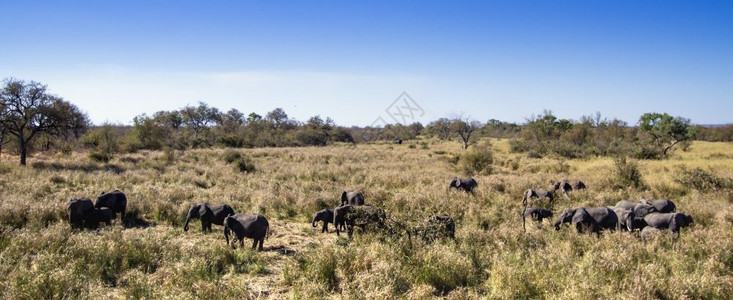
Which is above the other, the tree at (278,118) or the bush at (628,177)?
the tree at (278,118)

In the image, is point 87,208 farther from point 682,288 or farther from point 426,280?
point 682,288

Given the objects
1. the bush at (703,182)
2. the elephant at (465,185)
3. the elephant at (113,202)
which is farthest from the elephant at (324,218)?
the bush at (703,182)

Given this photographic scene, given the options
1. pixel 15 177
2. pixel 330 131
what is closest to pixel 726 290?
pixel 15 177

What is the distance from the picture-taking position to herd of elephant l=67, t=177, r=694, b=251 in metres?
8.25

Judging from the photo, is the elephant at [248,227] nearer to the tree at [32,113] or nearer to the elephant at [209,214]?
the elephant at [209,214]

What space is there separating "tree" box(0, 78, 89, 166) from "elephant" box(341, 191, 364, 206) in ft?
72.6

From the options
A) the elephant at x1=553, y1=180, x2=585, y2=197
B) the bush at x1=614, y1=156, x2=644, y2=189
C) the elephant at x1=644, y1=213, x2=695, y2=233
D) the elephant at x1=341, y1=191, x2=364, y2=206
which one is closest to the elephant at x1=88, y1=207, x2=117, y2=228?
the elephant at x1=341, y1=191, x2=364, y2=206

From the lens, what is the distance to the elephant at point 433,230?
27.1 ft

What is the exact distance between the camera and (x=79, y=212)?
938cm

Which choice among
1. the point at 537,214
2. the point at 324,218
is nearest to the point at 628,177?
the point at 537,214

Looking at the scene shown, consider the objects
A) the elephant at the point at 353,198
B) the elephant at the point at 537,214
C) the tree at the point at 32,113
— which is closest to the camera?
the elephant at the point at 537,214

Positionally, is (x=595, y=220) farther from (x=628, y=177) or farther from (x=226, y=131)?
(x=226, y=131)

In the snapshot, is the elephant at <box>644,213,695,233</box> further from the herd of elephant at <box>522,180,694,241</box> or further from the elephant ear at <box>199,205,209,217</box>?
the elephant ear at <box>199,205,209,217</box>

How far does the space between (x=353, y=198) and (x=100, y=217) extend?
6.95 meters
